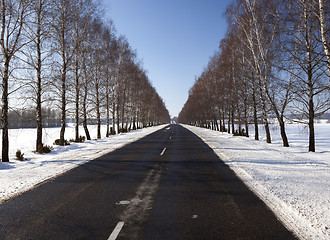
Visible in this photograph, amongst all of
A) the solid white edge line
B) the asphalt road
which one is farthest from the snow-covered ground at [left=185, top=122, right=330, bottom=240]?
the solid white edge line

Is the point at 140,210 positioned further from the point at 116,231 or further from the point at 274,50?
the point at 274,50

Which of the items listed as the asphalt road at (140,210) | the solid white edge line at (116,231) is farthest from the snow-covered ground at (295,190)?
the solid white edge line at (116,231)

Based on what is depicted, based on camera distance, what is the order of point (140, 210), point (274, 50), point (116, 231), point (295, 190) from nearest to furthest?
point (116, 231)
point (140, 210)
point (295, 190)
point (274, 50)

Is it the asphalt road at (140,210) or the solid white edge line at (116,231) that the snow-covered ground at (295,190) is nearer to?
the asphalt road at (140,210)

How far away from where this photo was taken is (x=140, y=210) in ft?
12.7

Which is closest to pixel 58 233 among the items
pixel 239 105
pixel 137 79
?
pixel 239 105

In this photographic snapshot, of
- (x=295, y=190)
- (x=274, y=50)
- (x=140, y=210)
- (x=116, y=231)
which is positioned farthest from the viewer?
(x=274, y=50)

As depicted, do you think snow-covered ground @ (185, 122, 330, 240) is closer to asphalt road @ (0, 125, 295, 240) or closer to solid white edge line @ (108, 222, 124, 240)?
asphalt road @ (0, 125, 295, 240)

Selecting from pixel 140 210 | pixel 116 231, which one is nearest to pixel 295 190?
pixel 140 210

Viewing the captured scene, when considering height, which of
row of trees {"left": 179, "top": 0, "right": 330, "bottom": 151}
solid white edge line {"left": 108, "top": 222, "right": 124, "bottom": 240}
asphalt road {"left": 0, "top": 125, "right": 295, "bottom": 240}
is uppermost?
row of trees {"left": 179, "top": 0, "right": 330, "bottom": 151}

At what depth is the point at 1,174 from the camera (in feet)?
22.0

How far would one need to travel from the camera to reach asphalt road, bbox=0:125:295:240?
3.09m

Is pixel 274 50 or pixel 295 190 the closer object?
pixel 295 190

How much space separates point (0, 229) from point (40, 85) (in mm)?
9908
